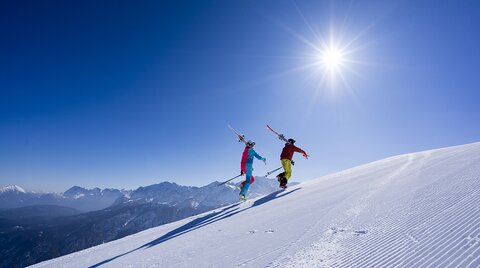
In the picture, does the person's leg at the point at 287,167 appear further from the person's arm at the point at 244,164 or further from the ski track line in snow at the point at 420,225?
the ski track line in snow at the point at 420,225

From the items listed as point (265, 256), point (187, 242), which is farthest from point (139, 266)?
point (265, 256)

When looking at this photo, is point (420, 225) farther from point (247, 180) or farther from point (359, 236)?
point (247, 180)

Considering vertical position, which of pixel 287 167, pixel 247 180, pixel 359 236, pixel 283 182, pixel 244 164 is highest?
pixel 244 164

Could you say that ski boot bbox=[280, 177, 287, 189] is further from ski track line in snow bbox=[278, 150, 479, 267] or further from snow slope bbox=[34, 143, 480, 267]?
ski track line in snow bbox=[278, 150, 479, 267]

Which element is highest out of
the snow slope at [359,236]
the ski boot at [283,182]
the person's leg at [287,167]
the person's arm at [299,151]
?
the person's arm at [299,151]

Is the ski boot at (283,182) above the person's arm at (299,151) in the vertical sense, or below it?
below

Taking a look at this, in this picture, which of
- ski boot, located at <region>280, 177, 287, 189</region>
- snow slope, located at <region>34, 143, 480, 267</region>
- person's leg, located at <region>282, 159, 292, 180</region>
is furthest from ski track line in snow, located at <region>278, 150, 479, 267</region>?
person's leg, located at <region>282, 159, 292, 180</region>

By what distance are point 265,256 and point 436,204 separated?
2.88 meters

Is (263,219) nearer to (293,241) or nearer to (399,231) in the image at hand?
(293,241)

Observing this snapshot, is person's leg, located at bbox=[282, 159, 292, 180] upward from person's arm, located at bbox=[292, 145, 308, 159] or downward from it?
downward

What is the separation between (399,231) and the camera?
390 centimetres

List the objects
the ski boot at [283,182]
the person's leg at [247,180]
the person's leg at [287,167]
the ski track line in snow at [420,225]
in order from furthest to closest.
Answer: the person's leg at [247,180] → the person's leg at [287,167] → the ski boot at [283,182] → the ski track line in snow at [420,225]

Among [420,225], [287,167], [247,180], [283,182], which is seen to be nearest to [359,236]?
[420,225]

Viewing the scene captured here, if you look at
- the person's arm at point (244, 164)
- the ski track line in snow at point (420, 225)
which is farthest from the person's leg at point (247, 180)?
the ski track line in snow at point (420, 225)
